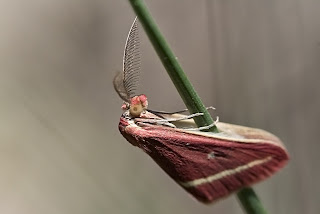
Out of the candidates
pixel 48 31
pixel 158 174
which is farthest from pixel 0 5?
pixel 158 174

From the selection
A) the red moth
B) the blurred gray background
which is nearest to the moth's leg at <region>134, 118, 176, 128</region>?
the red moth

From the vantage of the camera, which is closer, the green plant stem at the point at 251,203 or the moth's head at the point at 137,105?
the green plant stem at the point at 251,203

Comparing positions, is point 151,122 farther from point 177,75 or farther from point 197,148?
point 177,75

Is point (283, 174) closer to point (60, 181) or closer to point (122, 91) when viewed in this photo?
point (60, 181)

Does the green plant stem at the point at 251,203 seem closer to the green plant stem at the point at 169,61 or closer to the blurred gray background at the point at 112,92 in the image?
the green plant stem at the point at 169,61

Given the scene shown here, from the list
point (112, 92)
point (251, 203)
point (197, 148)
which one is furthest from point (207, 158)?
point (112, 92)

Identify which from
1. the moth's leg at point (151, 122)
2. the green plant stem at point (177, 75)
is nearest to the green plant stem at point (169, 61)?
the green plant stem at point (177, 75)

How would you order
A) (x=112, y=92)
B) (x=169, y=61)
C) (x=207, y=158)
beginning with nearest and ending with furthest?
(x=169, y=61)
(x=207, y=158)
(x=112, y=92)
